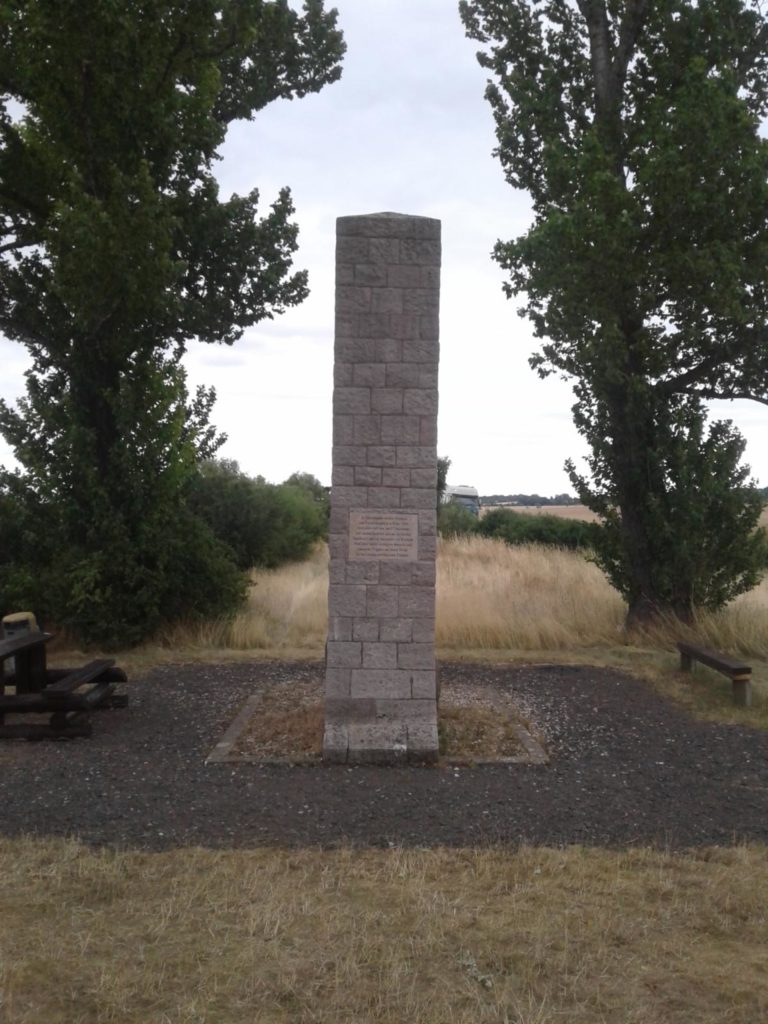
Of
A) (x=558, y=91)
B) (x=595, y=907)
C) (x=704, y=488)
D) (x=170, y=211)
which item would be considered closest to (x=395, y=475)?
(x=595, y=907)

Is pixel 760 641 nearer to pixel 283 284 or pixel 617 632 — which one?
pixel 617 632

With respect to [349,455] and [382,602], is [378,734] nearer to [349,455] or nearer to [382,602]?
[382,602]

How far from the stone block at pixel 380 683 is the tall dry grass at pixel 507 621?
196 inches

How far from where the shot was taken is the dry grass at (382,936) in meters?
3.35

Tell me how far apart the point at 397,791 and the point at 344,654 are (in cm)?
108

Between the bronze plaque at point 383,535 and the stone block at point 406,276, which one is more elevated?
the stone block at point 406,276

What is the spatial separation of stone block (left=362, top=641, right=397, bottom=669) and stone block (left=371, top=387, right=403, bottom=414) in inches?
62.8

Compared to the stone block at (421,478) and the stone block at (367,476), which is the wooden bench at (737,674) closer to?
the stone block at (421,478)

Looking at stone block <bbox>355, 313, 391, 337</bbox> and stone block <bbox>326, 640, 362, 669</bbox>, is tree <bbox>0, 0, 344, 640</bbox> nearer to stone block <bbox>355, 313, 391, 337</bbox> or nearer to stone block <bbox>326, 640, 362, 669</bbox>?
stone block <bbox>355, 313, 391, 337</bbox>

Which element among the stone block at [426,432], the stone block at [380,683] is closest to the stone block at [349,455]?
the stone block at [426,432]

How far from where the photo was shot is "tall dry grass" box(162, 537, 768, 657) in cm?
1196

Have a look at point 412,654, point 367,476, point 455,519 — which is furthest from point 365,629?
point 455,519

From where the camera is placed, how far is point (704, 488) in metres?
11.9

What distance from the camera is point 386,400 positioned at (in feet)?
22.0
